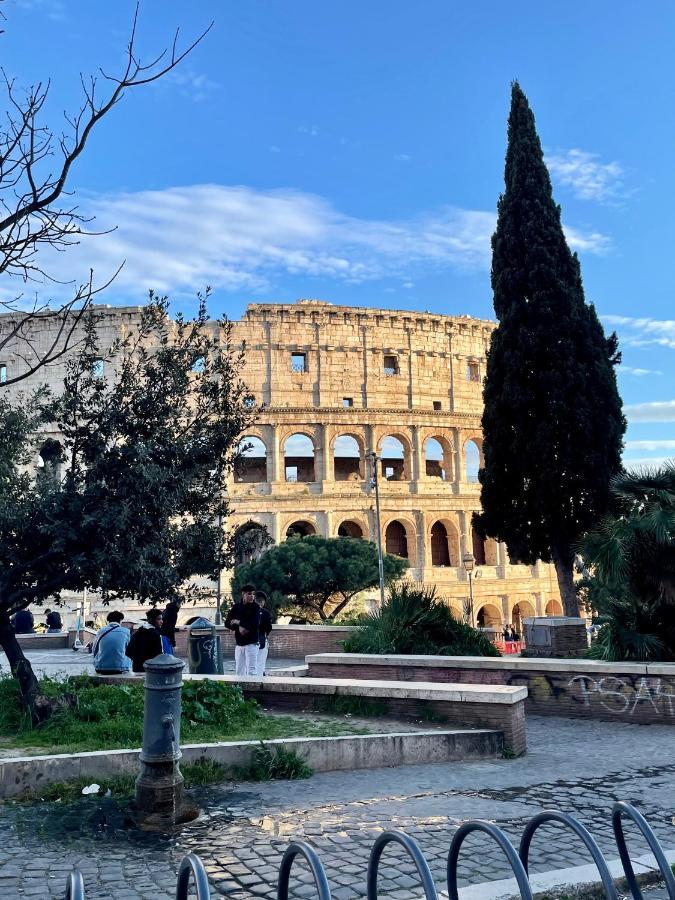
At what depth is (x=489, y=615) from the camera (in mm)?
44656

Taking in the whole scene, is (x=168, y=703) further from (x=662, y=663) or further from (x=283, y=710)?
(x=662, y=663)

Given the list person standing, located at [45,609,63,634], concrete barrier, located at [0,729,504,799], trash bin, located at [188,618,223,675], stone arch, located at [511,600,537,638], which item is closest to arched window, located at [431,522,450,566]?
stone arch, located at [511,600,537,638]

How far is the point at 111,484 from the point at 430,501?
36129 mm

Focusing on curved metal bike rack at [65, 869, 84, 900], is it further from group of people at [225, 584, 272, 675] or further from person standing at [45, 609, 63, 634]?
person standing at [45, 609, 63, 634]

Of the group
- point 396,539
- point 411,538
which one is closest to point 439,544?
point 396,539

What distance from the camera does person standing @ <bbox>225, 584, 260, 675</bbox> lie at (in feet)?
35.4

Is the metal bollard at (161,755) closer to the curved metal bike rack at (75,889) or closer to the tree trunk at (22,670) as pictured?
the tree trunk at (22,670)

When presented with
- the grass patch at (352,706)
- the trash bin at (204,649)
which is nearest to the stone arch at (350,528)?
the trash bin at (204,649)

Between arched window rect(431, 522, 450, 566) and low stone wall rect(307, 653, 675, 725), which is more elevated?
arched window rect(431, 522, 450, 566)

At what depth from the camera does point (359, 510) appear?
138 ft

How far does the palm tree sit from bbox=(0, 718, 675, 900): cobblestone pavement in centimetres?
314

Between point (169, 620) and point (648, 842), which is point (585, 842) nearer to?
point (648, 842)

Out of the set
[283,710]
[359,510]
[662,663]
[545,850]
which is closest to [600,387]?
[662,663]

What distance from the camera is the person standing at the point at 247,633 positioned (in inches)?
425
